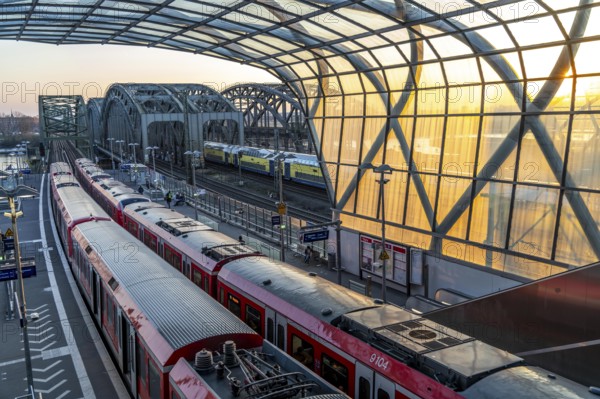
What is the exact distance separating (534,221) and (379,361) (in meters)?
11.4

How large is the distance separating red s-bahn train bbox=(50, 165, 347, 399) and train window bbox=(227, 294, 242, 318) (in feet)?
5.26

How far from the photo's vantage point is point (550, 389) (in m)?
8.11

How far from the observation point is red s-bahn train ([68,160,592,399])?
849 cm

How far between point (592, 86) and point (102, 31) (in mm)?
23723

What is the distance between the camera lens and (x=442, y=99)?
2186 cm

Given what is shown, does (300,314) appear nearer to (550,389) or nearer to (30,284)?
(550,389)

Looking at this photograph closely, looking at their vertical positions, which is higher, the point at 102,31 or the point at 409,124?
the point at 102,31

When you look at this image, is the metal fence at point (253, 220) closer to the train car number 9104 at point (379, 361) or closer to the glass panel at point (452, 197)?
the glass panel at point (452, 197)

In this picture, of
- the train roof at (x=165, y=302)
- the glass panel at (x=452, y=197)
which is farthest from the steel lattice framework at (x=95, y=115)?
the train roof at (x=165, y=302)

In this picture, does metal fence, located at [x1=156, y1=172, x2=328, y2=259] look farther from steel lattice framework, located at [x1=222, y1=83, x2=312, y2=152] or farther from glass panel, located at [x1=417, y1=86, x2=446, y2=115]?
steel lattice framework, located at [x1=222, y1=83, x2=312, y2=152]

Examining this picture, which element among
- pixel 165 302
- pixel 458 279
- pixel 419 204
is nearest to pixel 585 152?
pixel 458 279

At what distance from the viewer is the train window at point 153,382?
10.5 m

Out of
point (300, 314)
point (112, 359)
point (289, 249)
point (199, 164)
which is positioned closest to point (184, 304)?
point (300, 314)

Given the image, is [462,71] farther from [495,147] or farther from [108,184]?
[108,184]
